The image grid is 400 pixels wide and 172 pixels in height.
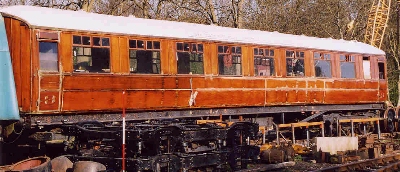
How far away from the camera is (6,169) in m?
9.86

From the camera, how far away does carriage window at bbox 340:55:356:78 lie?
65.5 feet

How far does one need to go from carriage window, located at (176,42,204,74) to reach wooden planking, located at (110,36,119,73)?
1909 mm

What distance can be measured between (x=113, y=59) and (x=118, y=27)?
877 millimetres

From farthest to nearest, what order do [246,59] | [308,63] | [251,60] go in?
[308,63] < [251,60] < [246,59]

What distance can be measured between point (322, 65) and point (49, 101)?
1052cm

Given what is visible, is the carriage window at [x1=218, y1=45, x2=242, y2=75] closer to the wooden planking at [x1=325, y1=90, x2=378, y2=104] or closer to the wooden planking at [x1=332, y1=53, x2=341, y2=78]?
the wooden planking at [x1=325, y1=90, x2=378, y2=104]

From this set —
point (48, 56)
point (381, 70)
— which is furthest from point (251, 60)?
point (381, 70)

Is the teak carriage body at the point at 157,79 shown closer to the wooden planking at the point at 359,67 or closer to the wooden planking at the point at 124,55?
the wooden planking at the point at 124,55

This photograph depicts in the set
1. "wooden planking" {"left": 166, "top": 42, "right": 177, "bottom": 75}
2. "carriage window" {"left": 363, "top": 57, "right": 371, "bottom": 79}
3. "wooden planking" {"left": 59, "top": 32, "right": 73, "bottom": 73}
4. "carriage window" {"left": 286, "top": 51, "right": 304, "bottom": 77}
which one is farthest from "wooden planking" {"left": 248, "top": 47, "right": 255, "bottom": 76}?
"carriage window" {"left": 363, "top": 57, "right": 371, "bottom": 79}

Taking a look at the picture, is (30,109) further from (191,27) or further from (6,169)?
(191,27)

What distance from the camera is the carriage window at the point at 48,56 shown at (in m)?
12.1

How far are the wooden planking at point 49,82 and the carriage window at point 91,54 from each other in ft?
1.85

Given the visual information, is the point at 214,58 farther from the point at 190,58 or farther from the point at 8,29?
the point at 8,29

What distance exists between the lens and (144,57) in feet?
45.5
